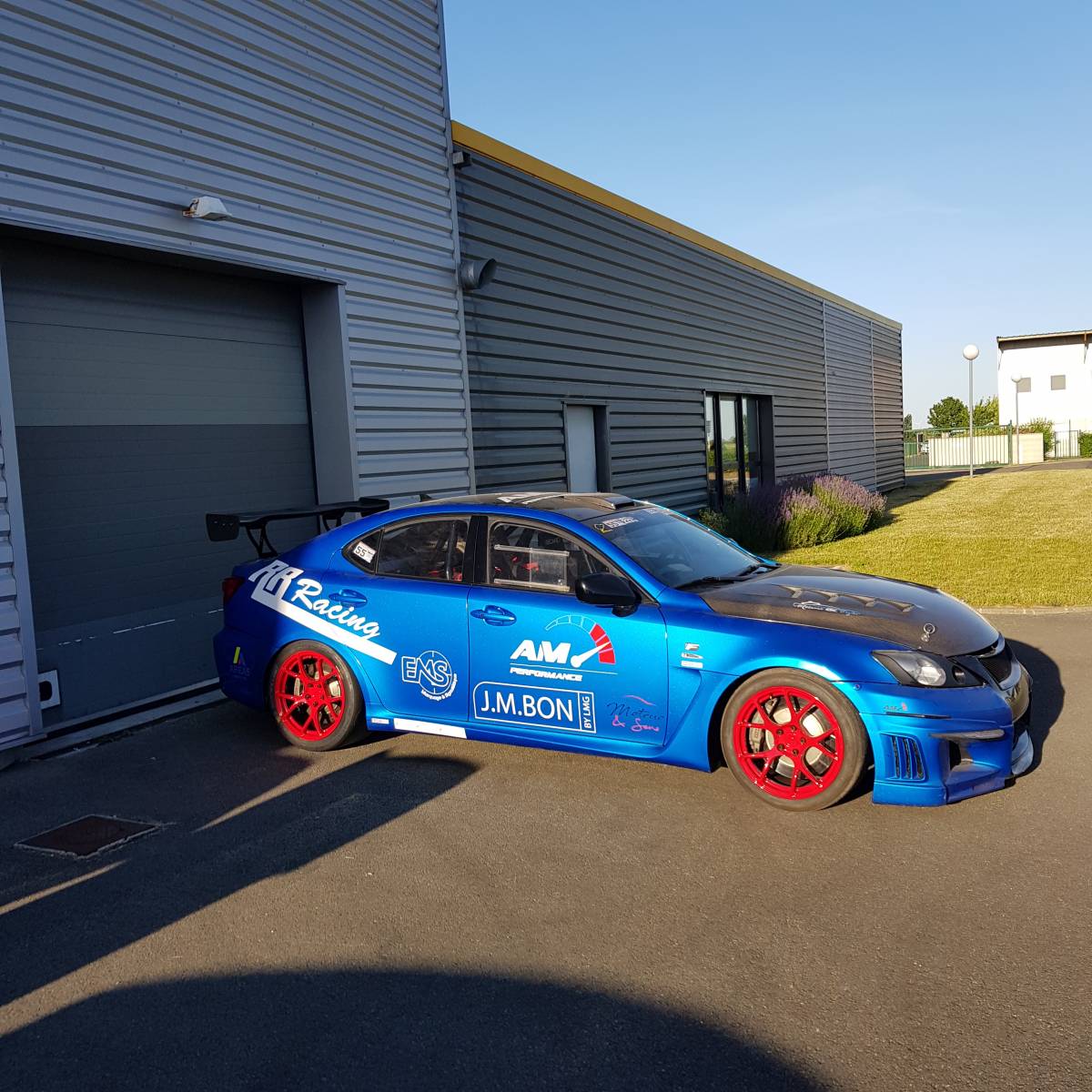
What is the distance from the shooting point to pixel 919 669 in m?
4.54

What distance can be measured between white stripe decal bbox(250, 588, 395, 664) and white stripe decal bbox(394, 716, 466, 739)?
35 centimetres

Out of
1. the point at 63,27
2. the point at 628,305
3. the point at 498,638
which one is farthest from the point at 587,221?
the point at 498,638

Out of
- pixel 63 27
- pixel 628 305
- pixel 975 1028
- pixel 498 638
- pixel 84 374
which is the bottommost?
pixel 975 1028

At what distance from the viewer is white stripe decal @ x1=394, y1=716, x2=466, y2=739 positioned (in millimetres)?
5484

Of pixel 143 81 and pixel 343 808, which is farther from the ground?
pixel 143 81

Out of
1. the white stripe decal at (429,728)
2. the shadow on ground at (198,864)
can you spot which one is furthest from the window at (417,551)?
the shadow on ground at (198,864)

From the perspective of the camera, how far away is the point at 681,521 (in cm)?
628

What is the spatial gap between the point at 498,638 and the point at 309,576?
1.40 meters

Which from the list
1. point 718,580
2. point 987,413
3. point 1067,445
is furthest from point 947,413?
point 718,580

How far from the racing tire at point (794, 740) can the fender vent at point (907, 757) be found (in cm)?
13

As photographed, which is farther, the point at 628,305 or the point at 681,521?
the point at 628,305

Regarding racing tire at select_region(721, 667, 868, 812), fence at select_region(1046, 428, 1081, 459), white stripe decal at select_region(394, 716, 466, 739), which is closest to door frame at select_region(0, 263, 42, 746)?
white stripe decal at select_region(394, 716, 466, 739)

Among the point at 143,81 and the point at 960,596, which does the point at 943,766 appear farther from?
the point at 143,81

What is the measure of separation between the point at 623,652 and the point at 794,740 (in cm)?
90
